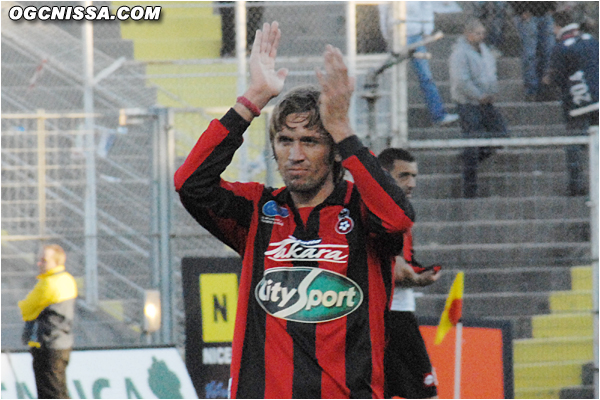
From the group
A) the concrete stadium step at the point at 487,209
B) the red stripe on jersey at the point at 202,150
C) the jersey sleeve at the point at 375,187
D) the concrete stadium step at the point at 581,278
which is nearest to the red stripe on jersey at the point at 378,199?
the jersey sleeve at the point at 375,187

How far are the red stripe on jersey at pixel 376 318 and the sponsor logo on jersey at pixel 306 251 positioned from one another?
10 cm

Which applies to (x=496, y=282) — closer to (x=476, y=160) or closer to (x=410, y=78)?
(x=476, y=160)

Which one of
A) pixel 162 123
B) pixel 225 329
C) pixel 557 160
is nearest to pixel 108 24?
pixel 162 123

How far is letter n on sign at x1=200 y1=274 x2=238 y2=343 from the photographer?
609cm

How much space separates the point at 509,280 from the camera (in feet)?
23.9

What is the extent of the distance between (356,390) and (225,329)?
150 inches

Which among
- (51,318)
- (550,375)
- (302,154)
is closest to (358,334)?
(302,154)

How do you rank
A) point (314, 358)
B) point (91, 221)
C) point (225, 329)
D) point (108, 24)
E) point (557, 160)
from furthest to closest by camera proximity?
point (108, 24)
point (557, 160)
point (91, 221)
point (225, 329)
point (314, 358)

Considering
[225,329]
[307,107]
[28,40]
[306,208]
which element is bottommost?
[225,329]

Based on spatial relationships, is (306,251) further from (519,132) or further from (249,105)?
(519,132)

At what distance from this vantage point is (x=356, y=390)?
93.8 inches

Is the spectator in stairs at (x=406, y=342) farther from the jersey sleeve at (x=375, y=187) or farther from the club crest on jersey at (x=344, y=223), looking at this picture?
the jersey sleeve at (x=375, y=187)

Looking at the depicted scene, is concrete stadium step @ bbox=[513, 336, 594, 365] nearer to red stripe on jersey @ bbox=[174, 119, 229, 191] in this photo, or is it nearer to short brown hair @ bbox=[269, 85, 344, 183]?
short brown hair @ bbox=[269, 85, 344, 183]

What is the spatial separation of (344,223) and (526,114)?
221 inches
